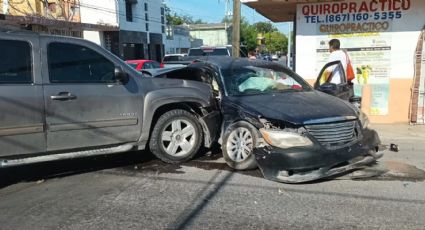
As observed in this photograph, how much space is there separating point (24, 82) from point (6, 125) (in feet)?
1.82

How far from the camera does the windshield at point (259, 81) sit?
706 cm

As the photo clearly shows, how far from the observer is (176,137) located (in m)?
6.95

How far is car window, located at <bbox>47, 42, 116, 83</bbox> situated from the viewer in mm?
5957

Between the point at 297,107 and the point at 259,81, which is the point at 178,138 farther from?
the point at 297,107

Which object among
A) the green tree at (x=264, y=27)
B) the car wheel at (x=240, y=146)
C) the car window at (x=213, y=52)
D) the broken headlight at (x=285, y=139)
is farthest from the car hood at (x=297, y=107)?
the green tree at (x=264, y=27)

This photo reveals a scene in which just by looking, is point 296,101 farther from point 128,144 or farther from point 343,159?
point 128,144

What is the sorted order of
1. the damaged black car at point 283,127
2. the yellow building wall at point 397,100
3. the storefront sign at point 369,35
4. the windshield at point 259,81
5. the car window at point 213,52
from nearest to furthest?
the damaged black car at point 283,127
the windshield at point 259,81
the storefront sign at point 369,35
the yellow building wall at point 397,100
the car window at point 213,52

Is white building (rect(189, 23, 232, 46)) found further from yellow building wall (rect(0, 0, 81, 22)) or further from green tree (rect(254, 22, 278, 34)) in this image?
yellow building wall (rect(0, 0, 81, 22))

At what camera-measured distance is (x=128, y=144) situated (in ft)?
21.4

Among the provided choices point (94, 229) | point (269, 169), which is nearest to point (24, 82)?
point (94, 229)

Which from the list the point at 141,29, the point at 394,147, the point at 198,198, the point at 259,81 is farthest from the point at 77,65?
the point at 141,29

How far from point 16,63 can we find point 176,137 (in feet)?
7.88

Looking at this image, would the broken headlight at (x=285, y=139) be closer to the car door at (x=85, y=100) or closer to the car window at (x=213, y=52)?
the car door at (x=85, y=100)

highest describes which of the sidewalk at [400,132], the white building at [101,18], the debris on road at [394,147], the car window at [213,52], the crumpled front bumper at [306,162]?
the white building at [101,18]
